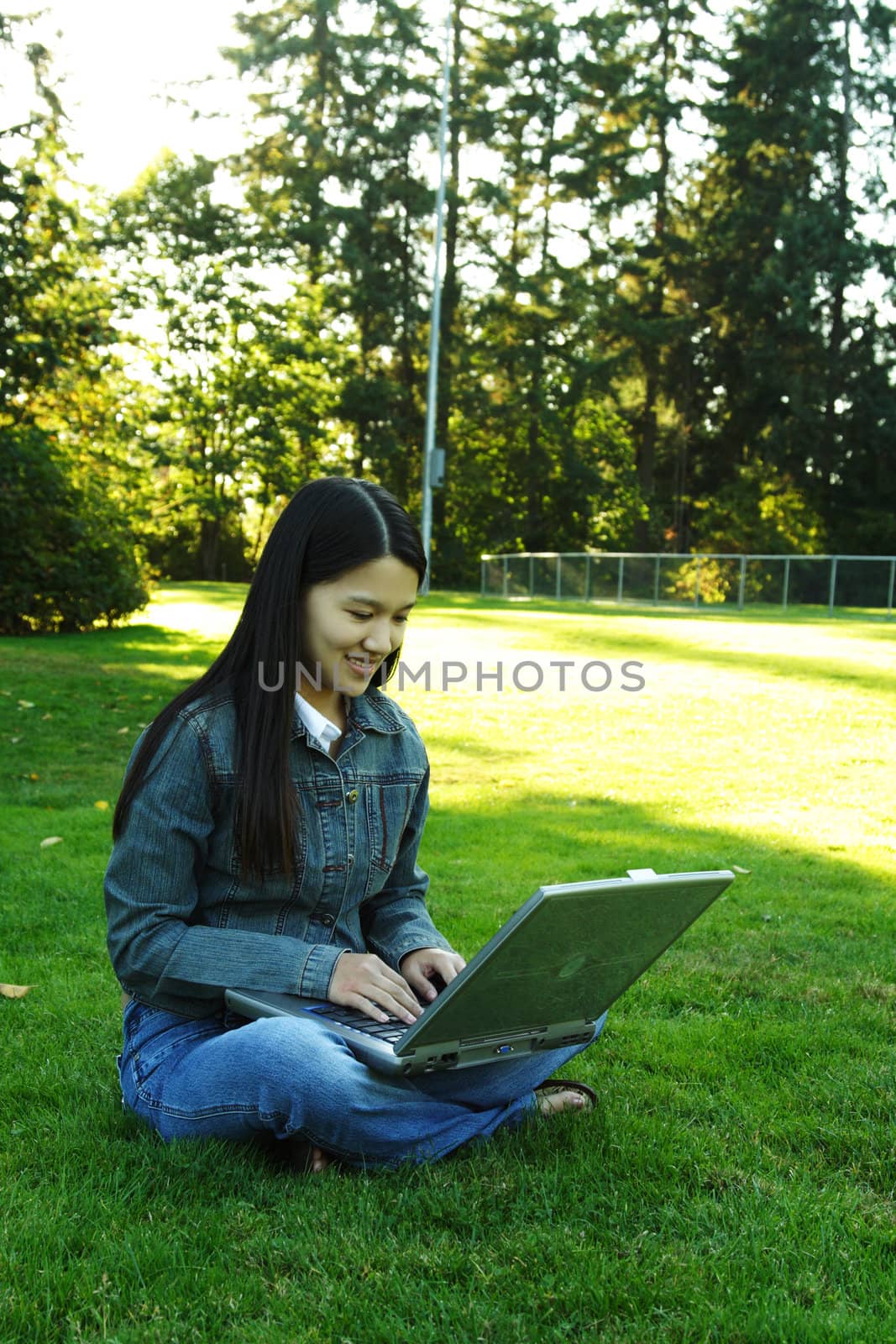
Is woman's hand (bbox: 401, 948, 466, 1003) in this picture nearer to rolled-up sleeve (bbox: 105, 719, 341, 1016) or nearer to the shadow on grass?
rolled-up sleeve (bbox: 105, 719, 341, 1016)

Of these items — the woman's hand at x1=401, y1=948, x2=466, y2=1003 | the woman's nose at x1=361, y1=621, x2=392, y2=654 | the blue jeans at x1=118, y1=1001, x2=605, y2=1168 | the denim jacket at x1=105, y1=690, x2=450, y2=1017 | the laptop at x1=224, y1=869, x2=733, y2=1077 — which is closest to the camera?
the laptop at x1=224, y1=869, x2=733, y2=1077

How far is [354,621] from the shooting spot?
9.03 ft

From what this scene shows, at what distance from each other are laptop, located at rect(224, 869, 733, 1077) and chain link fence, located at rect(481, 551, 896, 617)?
23.2 meters

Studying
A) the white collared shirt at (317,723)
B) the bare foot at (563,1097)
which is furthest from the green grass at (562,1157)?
the white collared shirt at (317,723)

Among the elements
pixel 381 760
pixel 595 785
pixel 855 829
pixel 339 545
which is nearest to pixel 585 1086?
pixel 381 760

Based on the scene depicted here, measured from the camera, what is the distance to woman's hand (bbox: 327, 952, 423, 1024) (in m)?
2.63

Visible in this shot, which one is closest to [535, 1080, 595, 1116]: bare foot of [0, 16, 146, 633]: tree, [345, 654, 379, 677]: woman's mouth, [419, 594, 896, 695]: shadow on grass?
[345, 654, 379, 677]: woman's mouth

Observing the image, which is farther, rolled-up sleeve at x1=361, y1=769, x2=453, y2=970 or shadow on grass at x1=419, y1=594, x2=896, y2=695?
shadow on grass at x1=419, y1=594, x2=896, y2=695

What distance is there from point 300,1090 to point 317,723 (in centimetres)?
75

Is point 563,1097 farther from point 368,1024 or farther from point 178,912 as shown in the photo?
point 178,912

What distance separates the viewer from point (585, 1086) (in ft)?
9.98

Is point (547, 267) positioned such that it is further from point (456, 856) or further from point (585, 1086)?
point (585, 1086)

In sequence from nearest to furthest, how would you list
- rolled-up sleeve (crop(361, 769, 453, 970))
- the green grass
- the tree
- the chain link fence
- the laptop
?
the green grass → the laptop → rolled-up sleeve (crop(361, 769, 453, 970)) → the tree → the chain link fence

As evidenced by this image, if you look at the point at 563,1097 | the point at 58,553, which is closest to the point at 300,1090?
the point at 563,1097
